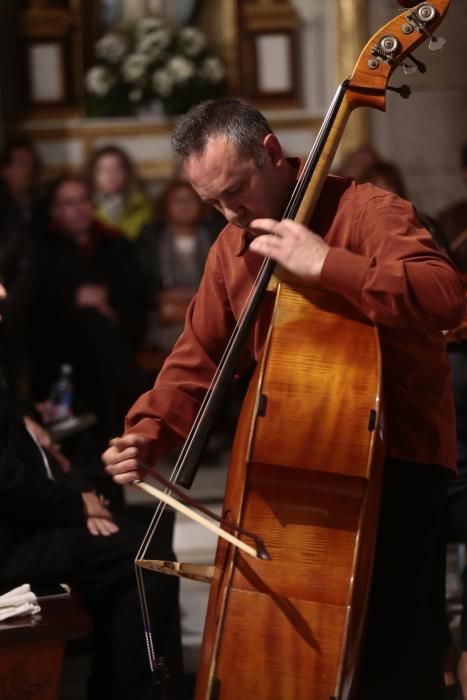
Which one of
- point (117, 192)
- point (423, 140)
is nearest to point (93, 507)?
point (117, 192)

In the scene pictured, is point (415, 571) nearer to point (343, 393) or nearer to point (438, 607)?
point (438, 607)

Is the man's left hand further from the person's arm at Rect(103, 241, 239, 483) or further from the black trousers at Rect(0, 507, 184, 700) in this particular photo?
the black trousers at Rect(0, 507, 184, 700)

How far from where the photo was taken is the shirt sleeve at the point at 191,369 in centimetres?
244

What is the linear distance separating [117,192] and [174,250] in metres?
0.61

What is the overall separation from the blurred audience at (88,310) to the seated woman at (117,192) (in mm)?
480

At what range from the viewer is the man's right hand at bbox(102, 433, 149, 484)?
2.24 meters

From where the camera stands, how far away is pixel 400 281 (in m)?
1.98

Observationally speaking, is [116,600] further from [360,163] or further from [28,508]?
[360,163]

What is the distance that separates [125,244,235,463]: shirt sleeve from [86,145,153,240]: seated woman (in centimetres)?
382

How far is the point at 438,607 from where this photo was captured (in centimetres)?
A: 242

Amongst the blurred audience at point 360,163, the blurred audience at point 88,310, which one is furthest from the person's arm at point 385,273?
the blurred audience at point 360,163

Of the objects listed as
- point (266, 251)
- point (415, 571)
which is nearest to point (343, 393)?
point (266, 251)

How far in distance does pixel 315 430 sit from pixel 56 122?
5.53 m

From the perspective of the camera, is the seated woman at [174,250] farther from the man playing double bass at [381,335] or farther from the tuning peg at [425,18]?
the tuning peg at [425,18]
